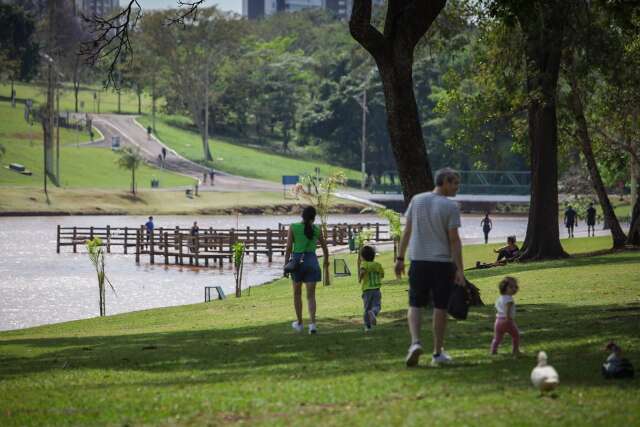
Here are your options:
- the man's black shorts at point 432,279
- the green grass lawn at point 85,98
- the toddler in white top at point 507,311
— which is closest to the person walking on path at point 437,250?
the man's black shorts at point 432,279

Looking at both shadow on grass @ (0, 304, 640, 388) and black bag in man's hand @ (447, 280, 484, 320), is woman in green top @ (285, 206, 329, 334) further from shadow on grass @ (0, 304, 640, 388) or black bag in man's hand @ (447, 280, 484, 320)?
black bag in man's hand @ (447, 280, 484, 320)

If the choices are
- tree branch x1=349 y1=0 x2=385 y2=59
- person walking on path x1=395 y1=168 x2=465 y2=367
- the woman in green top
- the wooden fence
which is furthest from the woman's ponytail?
the wooden fence

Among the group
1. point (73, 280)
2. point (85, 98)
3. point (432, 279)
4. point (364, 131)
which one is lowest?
point (73, 280)

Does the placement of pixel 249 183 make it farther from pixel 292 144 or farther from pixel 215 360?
pixel 215 360

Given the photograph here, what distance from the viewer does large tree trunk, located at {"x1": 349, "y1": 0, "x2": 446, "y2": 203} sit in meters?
19.3

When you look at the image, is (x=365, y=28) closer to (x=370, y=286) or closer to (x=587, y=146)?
(x=370, y=286)

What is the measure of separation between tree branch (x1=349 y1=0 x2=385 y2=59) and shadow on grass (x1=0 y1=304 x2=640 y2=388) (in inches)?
184

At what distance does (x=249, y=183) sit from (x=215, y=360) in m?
104

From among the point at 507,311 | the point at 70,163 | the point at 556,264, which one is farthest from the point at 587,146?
the point at 70,163

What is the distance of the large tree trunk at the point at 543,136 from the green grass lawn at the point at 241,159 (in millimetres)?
86280

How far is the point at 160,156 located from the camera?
382ft

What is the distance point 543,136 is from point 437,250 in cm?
2514

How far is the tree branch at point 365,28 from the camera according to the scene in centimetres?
1919

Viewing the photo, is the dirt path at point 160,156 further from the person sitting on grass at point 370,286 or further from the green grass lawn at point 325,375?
the person sitting on grass at point 370,286
